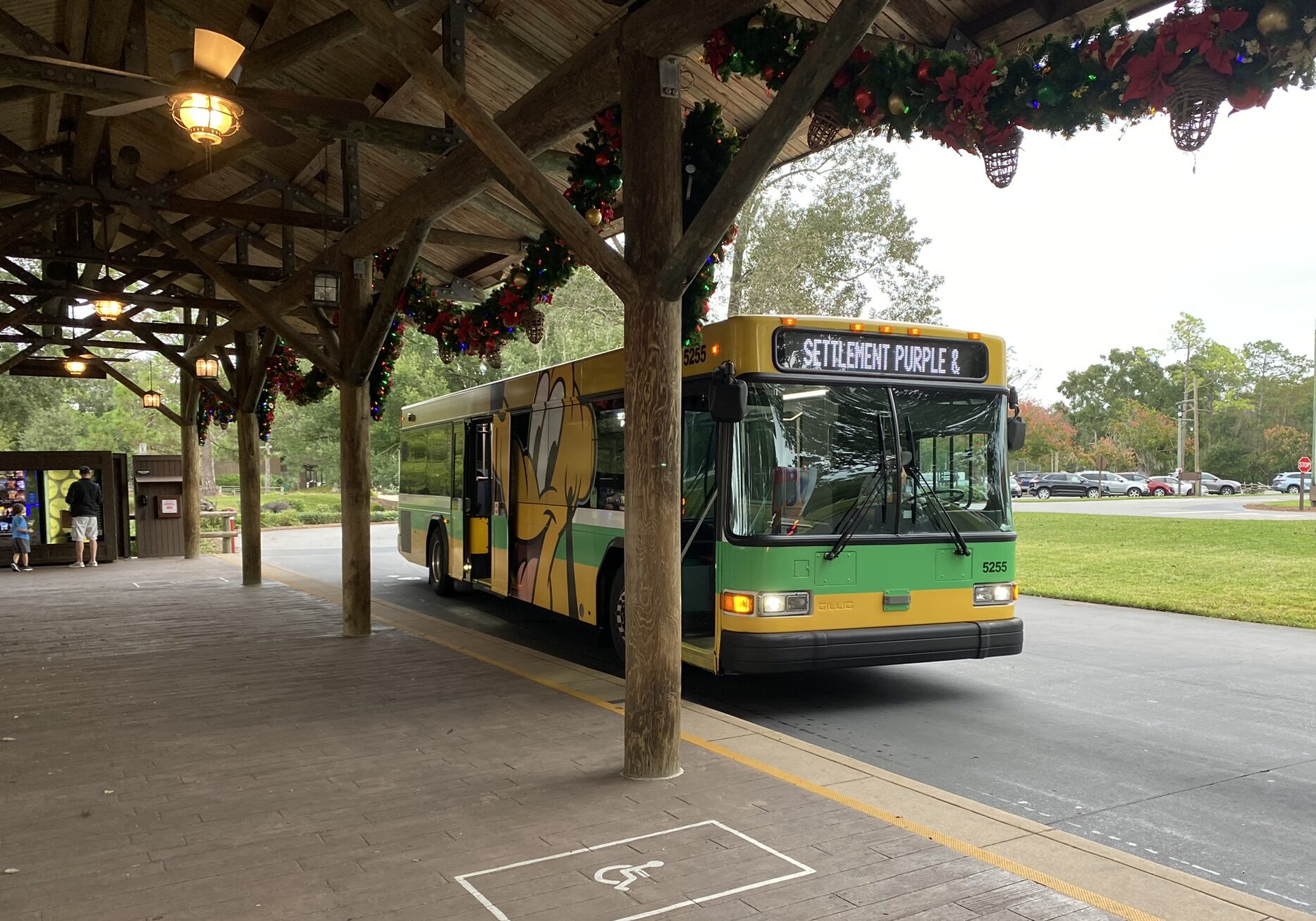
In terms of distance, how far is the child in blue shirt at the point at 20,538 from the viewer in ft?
58.5

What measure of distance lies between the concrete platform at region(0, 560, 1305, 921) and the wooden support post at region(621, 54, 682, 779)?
0.97ft

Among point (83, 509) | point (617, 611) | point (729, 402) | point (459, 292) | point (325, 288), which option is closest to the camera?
point (729, 402)

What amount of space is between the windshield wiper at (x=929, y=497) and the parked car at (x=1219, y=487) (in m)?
55.5

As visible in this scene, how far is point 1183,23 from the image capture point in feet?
13.5

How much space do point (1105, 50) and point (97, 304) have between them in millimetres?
16181

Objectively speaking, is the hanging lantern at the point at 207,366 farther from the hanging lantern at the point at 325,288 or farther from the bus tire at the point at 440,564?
the hanging lantern at the point at 325,288

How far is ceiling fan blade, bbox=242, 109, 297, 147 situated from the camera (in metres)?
6.57

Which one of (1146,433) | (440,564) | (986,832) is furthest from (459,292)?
(1146,433)

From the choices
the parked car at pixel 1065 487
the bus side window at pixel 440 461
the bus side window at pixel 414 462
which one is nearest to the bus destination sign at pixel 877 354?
the bus side window at pixel 440 461

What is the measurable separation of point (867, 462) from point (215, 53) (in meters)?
4.96

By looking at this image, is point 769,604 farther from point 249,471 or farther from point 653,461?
point 249,471

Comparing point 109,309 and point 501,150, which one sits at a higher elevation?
point 109,309

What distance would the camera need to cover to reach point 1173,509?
3469cm

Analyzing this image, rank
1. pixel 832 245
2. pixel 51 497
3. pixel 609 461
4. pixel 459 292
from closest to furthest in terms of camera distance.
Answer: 1. pixel 609 461
2. pixel 459 292
3. pixel 51 497
4. pixel 832 245
